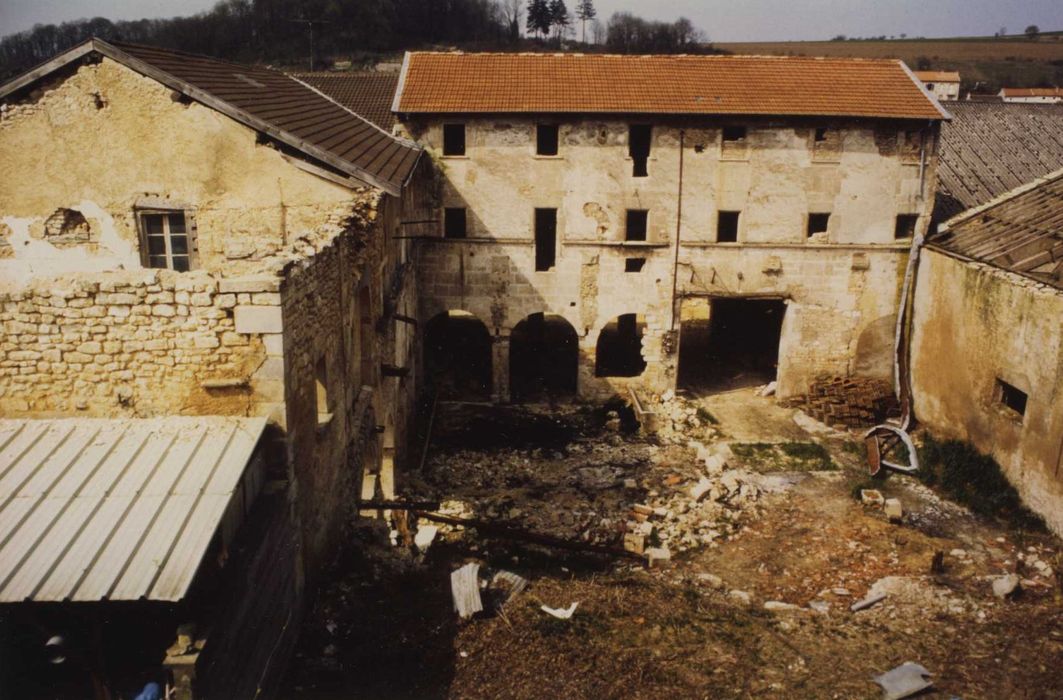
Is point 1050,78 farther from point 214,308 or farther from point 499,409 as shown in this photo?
point 214,308

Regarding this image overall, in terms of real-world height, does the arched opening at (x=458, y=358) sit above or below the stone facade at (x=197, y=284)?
below

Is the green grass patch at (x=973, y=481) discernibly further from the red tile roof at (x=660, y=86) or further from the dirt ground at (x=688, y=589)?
the red tile roof at (x=660, y=86)

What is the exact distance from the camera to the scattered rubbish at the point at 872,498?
15656 millimetres

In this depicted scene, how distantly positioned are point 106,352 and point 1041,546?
50.3 feet

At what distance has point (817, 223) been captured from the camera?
69.7ft

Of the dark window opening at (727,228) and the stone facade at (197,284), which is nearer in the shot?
the stone facade at (197,284)

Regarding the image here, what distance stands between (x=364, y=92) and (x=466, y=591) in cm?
1988

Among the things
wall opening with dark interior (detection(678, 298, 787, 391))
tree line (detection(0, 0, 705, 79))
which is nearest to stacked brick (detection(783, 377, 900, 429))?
wall opening with dark interior (detection(678, 298, 787, 391))

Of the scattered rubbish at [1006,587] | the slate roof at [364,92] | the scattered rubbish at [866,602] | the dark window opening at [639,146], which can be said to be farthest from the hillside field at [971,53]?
the scattered rubbish at [866,602]

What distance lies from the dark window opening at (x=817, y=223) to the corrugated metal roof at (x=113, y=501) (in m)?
17.5

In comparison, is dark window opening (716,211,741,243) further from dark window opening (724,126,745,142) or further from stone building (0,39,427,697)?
stone building (0,39,427,697)

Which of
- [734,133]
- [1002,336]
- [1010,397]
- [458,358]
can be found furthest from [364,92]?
[1010,397]

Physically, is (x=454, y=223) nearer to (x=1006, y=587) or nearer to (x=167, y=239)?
(x=167, y=239)

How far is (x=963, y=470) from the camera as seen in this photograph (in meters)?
16.4
